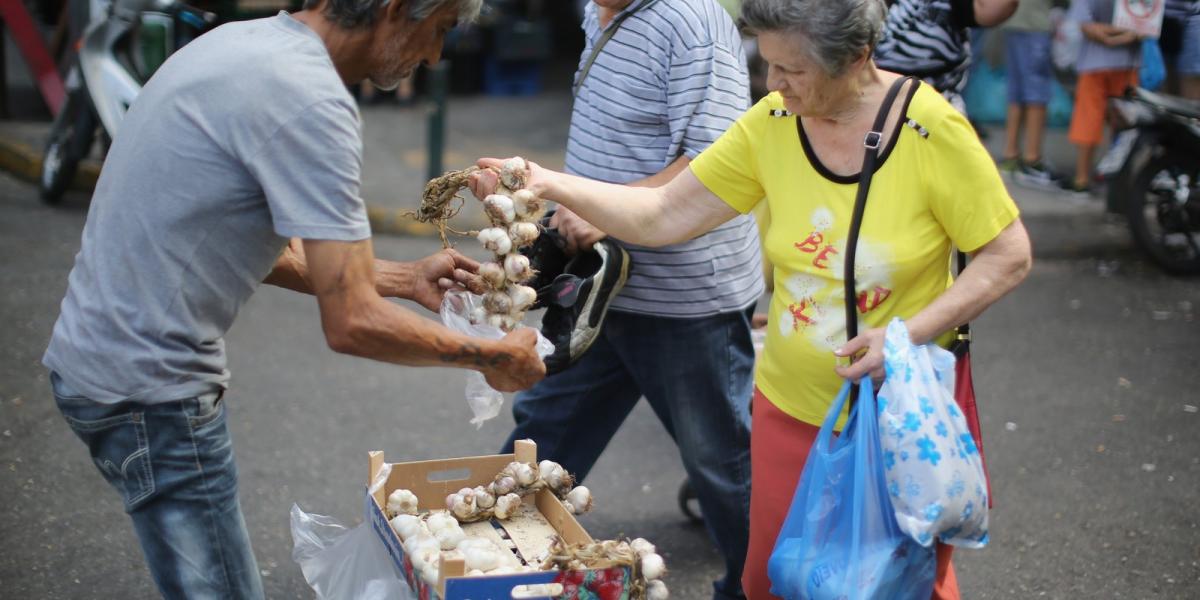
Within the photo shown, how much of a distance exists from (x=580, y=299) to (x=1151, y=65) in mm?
6347

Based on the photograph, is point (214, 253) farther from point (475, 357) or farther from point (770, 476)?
point (770, 476)

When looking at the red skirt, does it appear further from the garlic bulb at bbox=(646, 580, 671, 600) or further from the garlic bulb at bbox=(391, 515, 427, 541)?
the garlic bulb at bbox=(391, 515, 427, 541)

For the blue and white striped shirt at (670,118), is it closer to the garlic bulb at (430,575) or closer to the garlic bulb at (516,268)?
the garlic bulb at (516,268)

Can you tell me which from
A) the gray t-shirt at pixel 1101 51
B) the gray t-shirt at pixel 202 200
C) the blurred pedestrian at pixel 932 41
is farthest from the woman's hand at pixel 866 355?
the gray t-shirt at pixel 1101 51

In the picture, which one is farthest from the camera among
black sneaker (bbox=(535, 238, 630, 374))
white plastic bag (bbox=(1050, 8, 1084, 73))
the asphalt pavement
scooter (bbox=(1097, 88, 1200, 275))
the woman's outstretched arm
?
white plastic bag (bbox=(1050, 8, 1084, 73))

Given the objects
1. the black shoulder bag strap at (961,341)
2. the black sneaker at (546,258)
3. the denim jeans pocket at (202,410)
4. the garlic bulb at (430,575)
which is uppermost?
the denim jeans pocket at (202,410)

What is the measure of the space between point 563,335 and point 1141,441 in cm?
329

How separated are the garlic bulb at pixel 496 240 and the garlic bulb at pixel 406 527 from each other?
634 millimetres

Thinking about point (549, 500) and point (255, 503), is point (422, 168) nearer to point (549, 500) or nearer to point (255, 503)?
point (255, 503)

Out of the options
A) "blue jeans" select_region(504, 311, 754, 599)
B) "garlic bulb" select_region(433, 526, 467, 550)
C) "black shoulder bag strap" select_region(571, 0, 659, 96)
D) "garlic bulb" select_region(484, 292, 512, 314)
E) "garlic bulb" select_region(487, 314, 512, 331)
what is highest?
"black shoulder bag strap" select_region(571, 0, 659, 96)

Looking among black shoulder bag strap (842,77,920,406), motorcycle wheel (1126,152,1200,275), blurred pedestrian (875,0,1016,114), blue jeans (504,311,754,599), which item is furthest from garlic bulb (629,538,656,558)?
motorcycle wheel (1126,152,1200,275)

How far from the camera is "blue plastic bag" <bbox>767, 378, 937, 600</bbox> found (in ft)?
Result: 8.96

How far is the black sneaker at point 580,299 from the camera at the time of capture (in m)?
3.32

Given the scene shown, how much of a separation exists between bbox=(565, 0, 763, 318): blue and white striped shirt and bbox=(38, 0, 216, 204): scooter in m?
5.06
